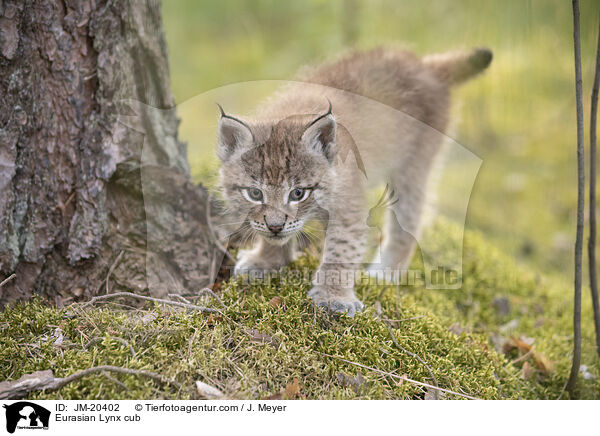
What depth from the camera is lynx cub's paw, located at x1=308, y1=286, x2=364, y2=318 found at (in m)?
2.11

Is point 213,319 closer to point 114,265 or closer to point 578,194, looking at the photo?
point 114,265

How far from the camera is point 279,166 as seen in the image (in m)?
2.08

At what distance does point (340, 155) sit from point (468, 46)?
1.43m

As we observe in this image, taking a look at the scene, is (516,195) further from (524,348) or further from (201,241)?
(201,241)

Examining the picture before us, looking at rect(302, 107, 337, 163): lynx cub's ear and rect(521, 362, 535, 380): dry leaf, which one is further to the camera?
rect(521, 362, 535, 380): dry leaf

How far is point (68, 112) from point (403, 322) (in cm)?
179

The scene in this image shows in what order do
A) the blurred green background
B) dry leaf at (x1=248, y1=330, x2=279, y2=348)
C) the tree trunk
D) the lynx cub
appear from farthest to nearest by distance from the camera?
1. the blurred green background
2. the lynx cub
3. the tree trunk
4. dry leaf at (x1=248, y1=330, x2=279, y2=348)

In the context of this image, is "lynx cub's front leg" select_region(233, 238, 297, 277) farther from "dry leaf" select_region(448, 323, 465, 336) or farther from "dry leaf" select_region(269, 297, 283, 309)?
"dry leaf" select_region(448, 323, 465, 336)

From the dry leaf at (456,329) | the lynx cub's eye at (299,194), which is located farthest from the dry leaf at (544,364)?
the lynx cub's eye at (299,194)

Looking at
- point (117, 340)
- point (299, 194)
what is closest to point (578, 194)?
point (299, 194)

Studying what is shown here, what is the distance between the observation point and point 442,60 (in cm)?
301

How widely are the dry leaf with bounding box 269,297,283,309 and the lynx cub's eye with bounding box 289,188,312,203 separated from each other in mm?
438

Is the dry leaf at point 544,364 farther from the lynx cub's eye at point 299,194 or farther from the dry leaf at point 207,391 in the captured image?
the dry leaf at point 207,391
